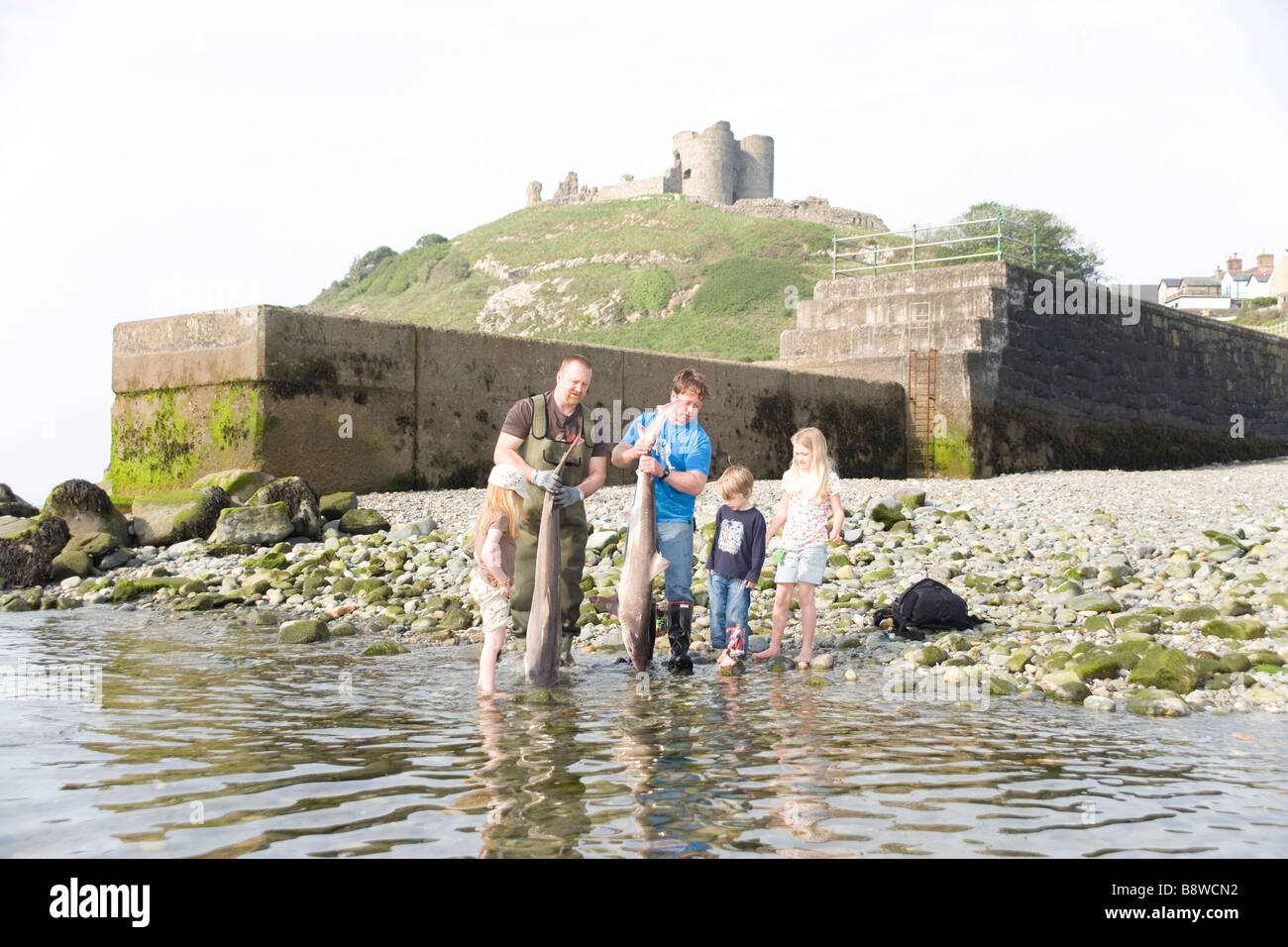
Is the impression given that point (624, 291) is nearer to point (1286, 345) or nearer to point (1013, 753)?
point (1286, 345)

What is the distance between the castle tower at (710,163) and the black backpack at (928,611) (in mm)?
79001

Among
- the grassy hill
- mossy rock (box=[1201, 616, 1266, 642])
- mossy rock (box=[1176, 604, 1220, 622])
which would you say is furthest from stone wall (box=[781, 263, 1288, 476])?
the grassy hill

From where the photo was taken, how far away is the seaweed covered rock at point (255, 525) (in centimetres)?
1018

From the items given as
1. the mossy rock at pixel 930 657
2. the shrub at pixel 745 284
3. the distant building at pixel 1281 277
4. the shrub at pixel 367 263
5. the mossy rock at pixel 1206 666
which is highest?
the shrub at pixel 367 263

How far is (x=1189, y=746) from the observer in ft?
14.3

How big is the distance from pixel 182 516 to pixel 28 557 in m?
1.38

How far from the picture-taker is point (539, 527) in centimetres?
544

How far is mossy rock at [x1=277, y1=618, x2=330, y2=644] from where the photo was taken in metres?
7.17

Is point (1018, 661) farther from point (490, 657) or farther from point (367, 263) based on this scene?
point (367, 263)

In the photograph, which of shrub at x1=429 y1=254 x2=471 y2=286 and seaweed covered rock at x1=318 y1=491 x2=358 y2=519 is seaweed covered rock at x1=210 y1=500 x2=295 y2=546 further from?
shrub at x1=429 y1=254 x2=471 y2=286

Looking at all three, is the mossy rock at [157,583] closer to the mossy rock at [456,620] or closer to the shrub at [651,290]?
the mossy rock at [456,620]

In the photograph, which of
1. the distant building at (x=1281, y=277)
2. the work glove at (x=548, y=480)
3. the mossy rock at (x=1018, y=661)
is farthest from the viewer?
the distant building at (x=1281, y=277)

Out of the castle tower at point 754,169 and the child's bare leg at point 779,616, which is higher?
the castle tower at point 754,169

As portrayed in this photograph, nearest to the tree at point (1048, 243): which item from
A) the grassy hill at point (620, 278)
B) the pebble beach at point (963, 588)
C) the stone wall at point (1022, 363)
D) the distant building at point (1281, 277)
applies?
the grassy hill at point (620, 278)
